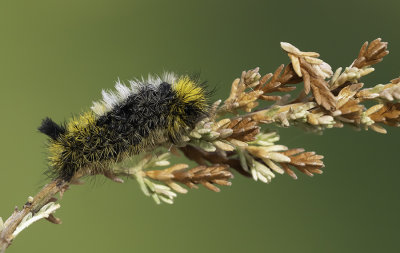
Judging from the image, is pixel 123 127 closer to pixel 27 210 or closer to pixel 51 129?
pixel 51 129

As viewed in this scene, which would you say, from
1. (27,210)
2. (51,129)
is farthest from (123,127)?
(27,210)

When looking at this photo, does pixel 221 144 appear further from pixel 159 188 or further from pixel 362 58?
pixel 362 58

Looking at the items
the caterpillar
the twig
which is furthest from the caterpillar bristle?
the twig

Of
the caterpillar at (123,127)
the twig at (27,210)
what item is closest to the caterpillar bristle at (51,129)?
the caterpillar at (123,127)

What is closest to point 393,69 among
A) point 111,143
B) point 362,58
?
point 362,58

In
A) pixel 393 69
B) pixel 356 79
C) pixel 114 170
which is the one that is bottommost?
pixel 393 69

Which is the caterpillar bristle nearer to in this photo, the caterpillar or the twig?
the caterpillar

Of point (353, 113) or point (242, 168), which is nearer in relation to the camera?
point (353, 113)

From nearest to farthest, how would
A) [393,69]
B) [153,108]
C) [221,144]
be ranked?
1. [221,144]
2. [153,108]
3. [393,69]

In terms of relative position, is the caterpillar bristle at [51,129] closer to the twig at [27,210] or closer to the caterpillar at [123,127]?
the caterpillar at [123,127]
